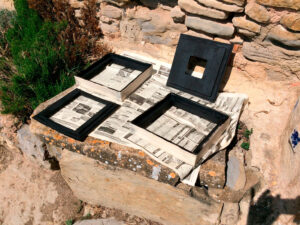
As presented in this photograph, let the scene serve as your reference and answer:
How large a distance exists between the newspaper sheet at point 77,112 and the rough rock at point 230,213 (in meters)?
1.53

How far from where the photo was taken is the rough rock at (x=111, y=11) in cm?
355

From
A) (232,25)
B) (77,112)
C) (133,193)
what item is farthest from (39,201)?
(232,25)

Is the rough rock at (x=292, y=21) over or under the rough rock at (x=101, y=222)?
over

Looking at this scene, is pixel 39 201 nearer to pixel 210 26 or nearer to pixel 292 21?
pixel 210 26

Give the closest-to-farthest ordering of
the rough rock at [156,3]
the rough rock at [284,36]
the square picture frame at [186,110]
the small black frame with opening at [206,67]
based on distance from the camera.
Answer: the square picture frame at [186,110] → the rough rock at [284,36] → the small black frame with opening at [206,67] → the rough rock at [156,3]

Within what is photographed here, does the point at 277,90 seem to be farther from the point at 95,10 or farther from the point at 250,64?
the point at 95,10

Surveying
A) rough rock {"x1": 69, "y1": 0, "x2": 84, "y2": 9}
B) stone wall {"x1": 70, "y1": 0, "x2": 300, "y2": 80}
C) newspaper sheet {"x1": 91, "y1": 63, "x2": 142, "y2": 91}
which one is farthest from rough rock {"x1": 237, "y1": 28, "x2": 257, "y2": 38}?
rough rock {"x1": 69, "y1": 0, "x2": 84, "y2": 9}

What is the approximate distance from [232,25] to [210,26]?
231 mm

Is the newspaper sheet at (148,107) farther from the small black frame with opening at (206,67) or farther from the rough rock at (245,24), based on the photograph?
the rough rock at (245,24)

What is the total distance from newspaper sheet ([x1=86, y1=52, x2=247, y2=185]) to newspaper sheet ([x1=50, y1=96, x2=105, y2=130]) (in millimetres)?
192

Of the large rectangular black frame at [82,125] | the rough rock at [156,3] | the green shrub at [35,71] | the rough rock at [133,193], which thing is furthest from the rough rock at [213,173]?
the green shrub at [35,71]

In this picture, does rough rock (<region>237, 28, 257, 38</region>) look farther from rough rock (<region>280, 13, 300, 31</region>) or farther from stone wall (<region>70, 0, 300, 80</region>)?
rough rock (<region>280, 13, 300, 31</region>)

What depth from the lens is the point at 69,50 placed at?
3.63 meters

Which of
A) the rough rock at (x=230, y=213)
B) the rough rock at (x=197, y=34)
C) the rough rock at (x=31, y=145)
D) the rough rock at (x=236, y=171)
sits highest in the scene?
the rough rock at (x=197, y=34)
